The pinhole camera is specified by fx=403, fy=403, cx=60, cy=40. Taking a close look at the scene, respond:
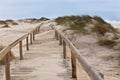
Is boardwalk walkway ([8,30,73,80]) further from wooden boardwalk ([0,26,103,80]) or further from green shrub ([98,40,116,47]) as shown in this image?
green shrub ([98,40,116,47])

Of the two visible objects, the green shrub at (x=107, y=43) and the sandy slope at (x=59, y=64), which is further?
the green shrub at (x=107, y=43)

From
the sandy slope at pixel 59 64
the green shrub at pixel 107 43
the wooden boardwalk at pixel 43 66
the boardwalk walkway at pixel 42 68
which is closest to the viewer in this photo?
the wooden boardwalk at pixel 43 66

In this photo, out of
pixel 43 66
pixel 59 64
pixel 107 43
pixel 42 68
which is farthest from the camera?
pixel 107 43

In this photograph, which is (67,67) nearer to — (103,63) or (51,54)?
(103,63)

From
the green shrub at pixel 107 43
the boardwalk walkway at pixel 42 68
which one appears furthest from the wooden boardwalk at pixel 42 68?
the green shrub at pixel 107 43

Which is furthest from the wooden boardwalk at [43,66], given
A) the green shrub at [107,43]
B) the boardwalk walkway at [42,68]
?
the green shrub at [107,43]

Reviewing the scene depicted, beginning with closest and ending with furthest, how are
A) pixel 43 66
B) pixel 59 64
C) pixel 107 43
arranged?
pixel 43 66
pixel 59 64
pixel 107 43

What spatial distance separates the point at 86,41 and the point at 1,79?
8939 mm

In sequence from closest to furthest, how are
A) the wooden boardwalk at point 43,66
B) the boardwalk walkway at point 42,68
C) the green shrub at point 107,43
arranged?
the wooden boardwalk at point 43,66
the boardwalk walkway at point 42,68
the green shrub at point 107,43

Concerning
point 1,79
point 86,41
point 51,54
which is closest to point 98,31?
point 86,41

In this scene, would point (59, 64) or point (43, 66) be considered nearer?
point (43, 66)

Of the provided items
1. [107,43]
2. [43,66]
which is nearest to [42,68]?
[43,66]

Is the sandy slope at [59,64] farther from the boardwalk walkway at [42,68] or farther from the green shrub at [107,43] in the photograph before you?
the green shrub at [107,43]

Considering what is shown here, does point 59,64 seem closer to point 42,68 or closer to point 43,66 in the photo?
point 43,66
